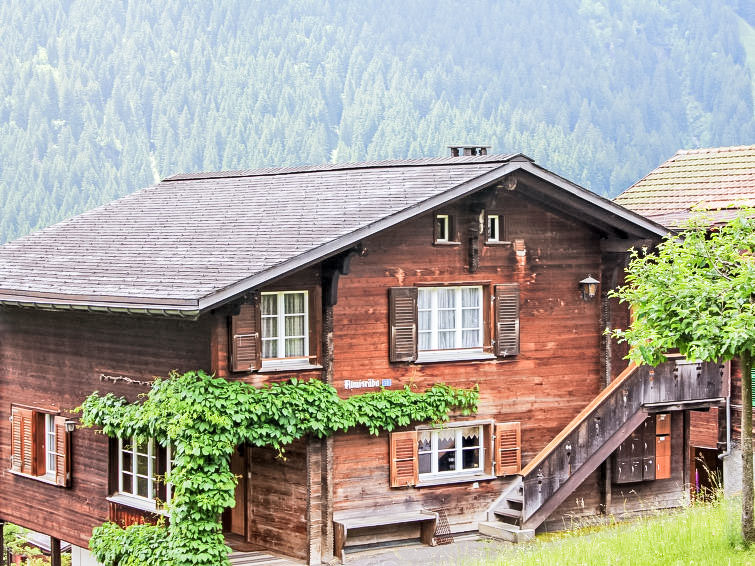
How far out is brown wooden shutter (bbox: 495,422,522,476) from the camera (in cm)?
2266

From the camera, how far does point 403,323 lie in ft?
71.1

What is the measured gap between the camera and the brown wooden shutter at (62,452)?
23031 mm

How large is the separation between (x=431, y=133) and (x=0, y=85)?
189ft

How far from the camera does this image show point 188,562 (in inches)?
758

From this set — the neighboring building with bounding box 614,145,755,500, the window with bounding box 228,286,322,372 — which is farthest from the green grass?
the neighboring building with bounding box 614,145,755,500

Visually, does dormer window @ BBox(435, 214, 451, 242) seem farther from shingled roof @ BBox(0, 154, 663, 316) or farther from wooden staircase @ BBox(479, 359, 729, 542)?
wooden staircase @ BBox(479, 359, 729, 542)

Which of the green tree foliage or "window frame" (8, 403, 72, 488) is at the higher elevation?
the green tree foliage

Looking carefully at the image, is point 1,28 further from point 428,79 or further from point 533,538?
point 533,538

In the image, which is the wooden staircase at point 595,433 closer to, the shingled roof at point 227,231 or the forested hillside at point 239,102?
the shingled roof at point 227,231

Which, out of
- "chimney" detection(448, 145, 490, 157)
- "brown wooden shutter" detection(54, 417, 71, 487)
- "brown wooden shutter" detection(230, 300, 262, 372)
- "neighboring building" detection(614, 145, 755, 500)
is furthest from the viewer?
"neighboring building" detection(614, 145, 755, 500)

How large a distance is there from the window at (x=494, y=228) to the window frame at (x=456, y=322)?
2.99ft

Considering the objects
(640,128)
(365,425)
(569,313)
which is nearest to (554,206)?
(569,313)

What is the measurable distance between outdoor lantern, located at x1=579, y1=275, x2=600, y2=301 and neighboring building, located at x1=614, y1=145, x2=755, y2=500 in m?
3.35

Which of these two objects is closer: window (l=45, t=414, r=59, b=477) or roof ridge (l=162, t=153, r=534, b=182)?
roof ridge (l=162, t=153, r=534, b=182)
